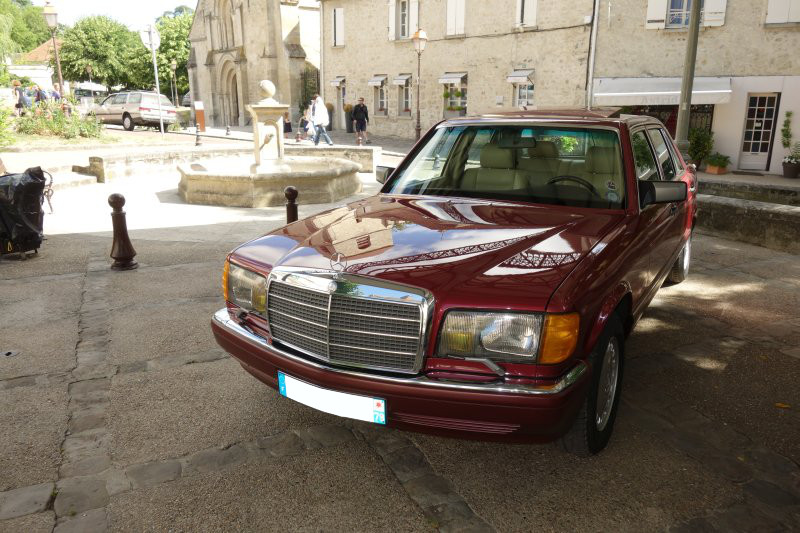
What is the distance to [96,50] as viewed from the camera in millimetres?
56906

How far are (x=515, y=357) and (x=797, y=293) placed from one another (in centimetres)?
484

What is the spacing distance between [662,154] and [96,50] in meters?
63.2

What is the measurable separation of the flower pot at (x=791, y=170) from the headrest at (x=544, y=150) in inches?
662

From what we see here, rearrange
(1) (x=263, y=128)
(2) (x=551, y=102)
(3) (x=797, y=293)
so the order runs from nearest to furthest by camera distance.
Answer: (3) (x=797, y=293)
(1) (x=263, y=128)
(2) (x=551, y=102)

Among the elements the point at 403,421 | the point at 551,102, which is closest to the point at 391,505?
the point at 403,421

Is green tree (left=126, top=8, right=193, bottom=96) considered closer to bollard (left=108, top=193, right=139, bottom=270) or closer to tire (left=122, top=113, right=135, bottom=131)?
tire (left=122, top=113, right=135, bottom=131)

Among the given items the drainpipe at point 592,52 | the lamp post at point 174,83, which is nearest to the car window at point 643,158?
the drainpipe at point 592,52

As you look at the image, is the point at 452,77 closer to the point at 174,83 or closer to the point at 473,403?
the point at 473,403

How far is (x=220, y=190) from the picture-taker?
11438 millimetres

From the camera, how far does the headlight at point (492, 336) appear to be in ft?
8.38

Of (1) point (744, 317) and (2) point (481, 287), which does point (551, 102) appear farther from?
(2) point (481, 287)

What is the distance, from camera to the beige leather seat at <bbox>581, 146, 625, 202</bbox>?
12.4 feet

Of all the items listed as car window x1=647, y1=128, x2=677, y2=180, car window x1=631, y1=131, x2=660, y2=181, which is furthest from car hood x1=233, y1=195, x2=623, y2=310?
car window x1=647, y1=128, x2=677, y2=180

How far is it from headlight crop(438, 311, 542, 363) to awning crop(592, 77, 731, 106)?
58.9ft
